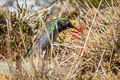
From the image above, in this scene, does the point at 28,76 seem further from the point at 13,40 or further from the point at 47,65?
the point at 13,40

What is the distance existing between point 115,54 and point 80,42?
53cm

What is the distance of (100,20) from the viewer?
5434mm

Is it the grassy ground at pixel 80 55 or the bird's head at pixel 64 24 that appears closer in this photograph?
the grassy ground at pixel 80 55

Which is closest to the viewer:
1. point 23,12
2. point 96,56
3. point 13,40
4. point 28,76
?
point 28,76

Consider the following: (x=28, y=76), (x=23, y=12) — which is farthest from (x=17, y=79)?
(x=23, y=12)

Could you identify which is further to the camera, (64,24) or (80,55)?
(64,24)

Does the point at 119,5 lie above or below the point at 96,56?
above

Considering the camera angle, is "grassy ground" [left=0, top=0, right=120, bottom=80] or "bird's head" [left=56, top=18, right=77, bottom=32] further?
"bird's head" [left=56, top=18, right=77, bottom=32]

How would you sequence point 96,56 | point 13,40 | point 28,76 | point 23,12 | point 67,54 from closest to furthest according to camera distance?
point 28,76, point 96,56, point 67,54, point 13,40, point 23,12

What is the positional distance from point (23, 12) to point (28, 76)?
290 centimetres

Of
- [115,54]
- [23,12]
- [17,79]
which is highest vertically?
[23,12]

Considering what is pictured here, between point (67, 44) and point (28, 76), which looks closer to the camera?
point (28, 76)

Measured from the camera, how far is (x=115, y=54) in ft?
16.0

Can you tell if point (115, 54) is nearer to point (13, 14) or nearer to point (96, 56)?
point (96, 56)
